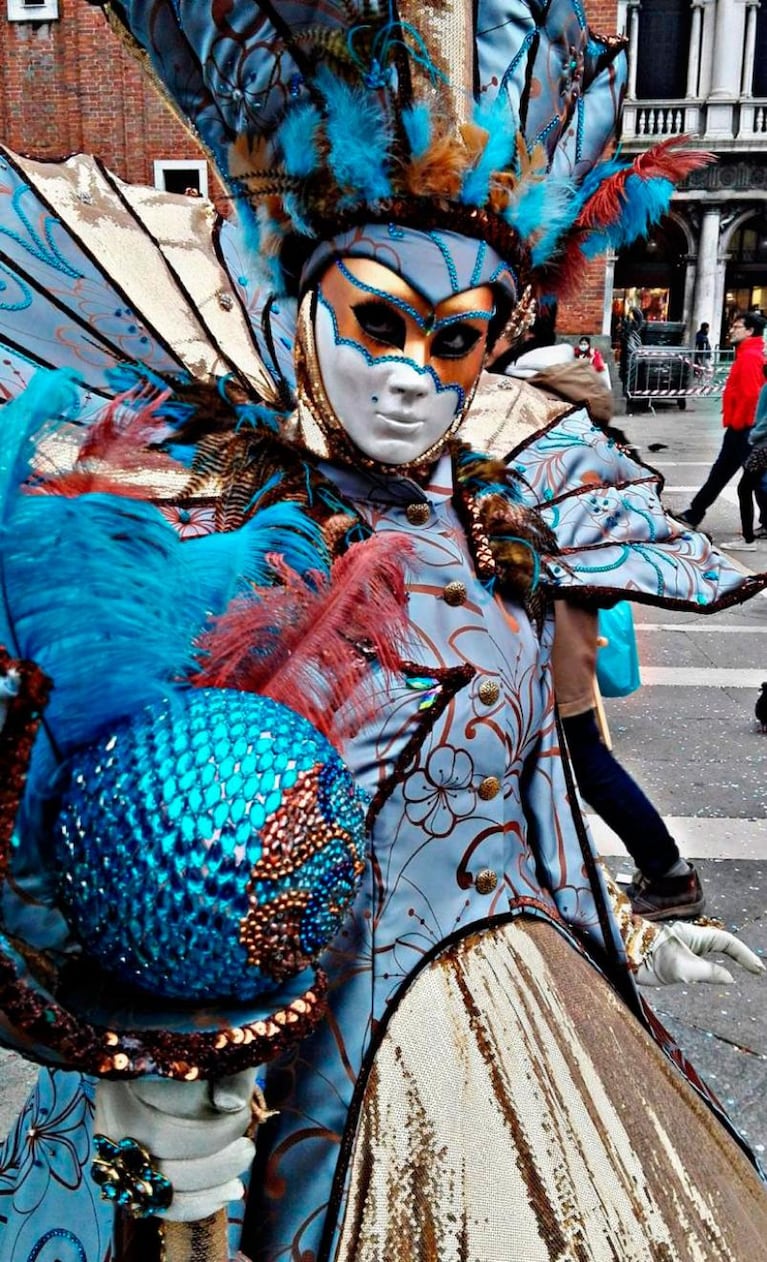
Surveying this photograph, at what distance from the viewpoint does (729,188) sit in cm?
2342

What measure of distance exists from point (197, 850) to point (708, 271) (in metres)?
26.1

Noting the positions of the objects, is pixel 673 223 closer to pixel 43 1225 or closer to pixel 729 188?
pixel 729 188

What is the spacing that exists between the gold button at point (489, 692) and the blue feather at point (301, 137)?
66cm

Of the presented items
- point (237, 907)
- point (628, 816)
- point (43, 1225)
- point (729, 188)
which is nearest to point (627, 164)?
point (237, 907)

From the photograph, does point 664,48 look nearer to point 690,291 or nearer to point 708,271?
point 708,271

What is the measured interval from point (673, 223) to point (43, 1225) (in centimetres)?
2676

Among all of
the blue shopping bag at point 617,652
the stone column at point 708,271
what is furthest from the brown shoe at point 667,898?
the stone column at point 708,271

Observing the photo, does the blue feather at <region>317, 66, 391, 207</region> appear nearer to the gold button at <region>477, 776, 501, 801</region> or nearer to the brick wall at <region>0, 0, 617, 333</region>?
the gold button at <region>477, 776, 501, 801</region>

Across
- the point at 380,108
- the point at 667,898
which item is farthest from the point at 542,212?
the point at 667,898

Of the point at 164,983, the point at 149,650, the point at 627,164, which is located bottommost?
the point at 164,983

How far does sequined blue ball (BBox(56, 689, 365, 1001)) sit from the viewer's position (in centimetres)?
76

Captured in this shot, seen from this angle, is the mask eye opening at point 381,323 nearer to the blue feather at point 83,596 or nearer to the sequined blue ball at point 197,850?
the blue feather at point 83,596

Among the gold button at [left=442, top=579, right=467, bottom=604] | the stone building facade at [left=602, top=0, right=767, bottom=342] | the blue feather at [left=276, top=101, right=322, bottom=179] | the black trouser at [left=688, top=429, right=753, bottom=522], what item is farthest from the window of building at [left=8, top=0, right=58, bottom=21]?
the gold button at [left=442, top=579, right=467, bottom=604]

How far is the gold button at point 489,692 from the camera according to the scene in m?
1.34
